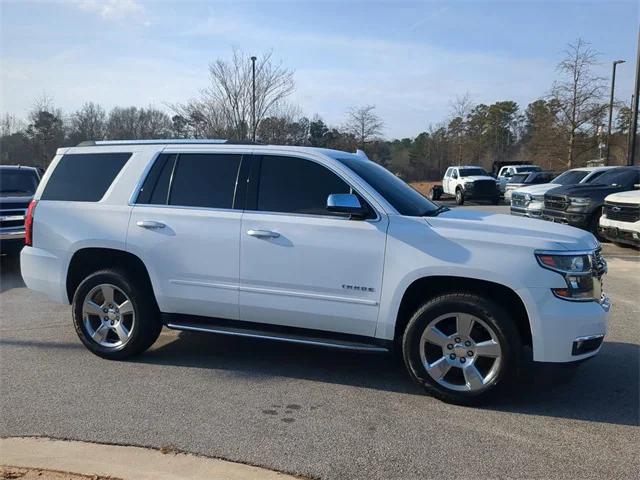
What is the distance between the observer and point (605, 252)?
473 inches

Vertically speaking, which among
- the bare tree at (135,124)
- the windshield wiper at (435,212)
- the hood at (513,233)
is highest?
the bare tree at (135,124)

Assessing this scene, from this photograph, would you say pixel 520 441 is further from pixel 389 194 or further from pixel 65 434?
pixel 65 434

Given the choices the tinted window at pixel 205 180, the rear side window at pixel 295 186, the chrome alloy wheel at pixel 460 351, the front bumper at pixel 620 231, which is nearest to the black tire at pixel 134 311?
the tinted window at pixel 205 180

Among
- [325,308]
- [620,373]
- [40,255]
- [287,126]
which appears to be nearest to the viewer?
[325,308]

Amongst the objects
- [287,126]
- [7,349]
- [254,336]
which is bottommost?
[7,349]

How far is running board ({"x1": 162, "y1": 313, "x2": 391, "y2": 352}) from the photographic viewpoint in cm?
449

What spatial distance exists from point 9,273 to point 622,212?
1157 centimetres

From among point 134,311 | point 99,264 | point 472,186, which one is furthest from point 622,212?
point 472,186

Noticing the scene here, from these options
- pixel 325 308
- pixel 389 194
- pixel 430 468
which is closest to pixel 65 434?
pixel 325 308

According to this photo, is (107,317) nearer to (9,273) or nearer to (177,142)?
(177,142)

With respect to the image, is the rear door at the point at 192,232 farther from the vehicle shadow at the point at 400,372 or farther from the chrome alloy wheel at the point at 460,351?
the chrome alloy wheel at the point at 460,351

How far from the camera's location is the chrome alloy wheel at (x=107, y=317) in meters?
5.22

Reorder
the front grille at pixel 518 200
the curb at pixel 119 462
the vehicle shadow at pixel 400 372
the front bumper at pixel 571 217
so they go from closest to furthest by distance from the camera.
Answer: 1. the curb at pixel 119 462
2. the vehicle shadow at pixel 400 372
3. the front bumper at pixel 571 217
4. the front grille at pixel 518 200

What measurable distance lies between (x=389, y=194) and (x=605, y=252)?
9.11 metres
